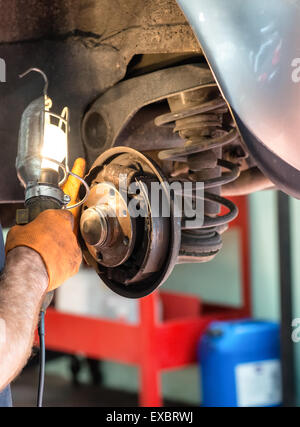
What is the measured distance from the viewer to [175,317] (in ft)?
15.1

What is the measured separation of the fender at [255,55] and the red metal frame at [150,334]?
9.26 feet

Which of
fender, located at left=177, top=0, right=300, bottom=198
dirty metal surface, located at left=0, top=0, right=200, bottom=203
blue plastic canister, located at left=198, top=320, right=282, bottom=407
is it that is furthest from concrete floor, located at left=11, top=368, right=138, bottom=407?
fender, located at left=177, top=0, right=300, bottom=198

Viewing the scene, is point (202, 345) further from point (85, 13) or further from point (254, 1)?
point (254, 1)

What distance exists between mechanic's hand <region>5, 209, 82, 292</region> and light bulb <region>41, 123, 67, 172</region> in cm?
9

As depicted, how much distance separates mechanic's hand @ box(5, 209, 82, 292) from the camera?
0.99 metres

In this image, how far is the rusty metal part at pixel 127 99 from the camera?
3.56ft

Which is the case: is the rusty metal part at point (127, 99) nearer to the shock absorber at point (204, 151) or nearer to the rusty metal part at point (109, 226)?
the shock absorber at point (204, 151)

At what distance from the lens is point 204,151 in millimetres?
1181

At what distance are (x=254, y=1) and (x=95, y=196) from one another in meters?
0.46

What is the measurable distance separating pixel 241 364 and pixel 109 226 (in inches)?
104

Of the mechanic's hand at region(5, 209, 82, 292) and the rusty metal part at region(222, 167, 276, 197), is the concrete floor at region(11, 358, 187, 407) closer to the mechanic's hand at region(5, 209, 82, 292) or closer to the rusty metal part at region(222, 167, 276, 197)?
the rusty metal part at region(222, 167, 276, 197)

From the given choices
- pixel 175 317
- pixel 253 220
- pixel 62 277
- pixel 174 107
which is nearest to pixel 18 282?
pixel 62 277

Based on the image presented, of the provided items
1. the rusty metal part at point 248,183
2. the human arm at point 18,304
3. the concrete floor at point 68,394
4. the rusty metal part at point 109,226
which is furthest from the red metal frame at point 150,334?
the human arm at point 18,304

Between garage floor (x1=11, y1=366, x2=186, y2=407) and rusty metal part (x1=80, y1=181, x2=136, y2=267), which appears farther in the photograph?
garage floor (x1=11, y1=366, x2=186, y2=407)
